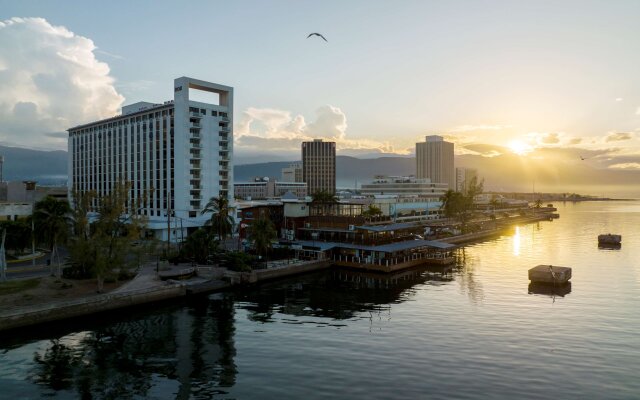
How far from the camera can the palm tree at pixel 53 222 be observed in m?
61.5

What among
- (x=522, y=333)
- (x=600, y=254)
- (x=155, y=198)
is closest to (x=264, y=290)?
(x=522, y=333)

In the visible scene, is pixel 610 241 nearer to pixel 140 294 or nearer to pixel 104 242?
pixel 140 294

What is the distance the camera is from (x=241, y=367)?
121 feet

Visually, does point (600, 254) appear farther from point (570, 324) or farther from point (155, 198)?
point (155, 198)

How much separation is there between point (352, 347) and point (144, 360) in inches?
702

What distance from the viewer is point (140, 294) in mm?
56188

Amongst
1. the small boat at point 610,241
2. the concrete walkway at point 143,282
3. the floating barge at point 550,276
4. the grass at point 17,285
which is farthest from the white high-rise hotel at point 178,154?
the small boat at point 610,241

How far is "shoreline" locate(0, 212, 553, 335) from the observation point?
4650cm

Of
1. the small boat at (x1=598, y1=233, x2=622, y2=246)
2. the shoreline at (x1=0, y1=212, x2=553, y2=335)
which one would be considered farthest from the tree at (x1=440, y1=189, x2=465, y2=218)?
the shoreline at (x1=0, y1=212, x2=553, y2=335)

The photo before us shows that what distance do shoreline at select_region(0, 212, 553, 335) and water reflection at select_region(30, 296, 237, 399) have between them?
16.6 ft

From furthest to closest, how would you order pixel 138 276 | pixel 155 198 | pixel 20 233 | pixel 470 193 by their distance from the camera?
pixel 470 193
pixel 155 198
pixel 20 233
pixel 138 276

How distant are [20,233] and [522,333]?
7344cm

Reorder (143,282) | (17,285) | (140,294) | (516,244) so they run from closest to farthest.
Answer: (17,285) → (140,294) → (143,282) → (516,244)

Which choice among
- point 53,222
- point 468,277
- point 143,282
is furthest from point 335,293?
point 53,222
